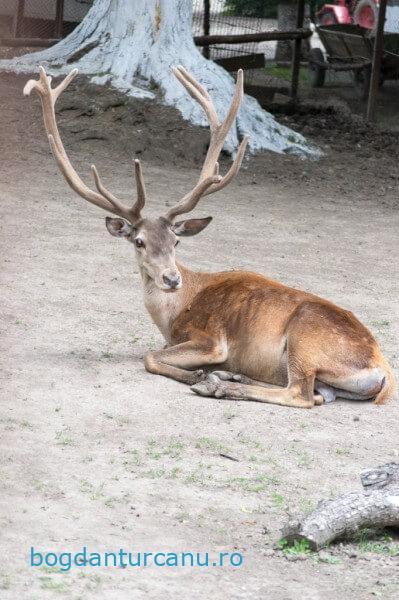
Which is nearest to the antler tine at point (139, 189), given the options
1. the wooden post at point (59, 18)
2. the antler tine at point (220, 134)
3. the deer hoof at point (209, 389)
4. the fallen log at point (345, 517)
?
the antler tine at point (220, 134)

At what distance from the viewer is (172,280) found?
708 cm

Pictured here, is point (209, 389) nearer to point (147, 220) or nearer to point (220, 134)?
point (147, 220)

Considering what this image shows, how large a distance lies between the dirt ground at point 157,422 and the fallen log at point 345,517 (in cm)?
8

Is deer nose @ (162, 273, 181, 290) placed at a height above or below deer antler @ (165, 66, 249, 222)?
below

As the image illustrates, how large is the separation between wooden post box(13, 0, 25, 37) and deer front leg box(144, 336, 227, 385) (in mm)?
11912

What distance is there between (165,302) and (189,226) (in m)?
0.55

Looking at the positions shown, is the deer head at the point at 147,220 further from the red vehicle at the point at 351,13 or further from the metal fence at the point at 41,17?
the red vehicle at the point at 351,13

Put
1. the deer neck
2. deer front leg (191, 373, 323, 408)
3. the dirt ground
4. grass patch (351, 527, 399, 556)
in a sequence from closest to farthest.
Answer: the dirt ground
grass patch (351, 527, 399, 556)
deer front leg (191, 373, 323, 408)
the deer neck

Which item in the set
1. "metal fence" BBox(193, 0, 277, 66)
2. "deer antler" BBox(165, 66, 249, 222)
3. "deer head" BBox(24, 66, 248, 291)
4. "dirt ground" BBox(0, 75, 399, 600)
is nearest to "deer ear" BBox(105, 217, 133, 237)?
"deer head" BBox(24, 66, 248, 291)

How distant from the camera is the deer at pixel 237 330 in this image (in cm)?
683

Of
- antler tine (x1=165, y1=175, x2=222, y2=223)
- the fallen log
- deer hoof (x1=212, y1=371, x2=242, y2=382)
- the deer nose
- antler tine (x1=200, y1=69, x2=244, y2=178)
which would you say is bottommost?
deer hoof (x1=212, y1=371, x2=242, y2=382)

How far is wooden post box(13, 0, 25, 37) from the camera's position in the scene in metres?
17.9

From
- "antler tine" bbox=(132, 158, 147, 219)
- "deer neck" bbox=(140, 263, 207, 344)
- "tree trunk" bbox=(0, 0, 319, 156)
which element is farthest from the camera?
"tree trunk" bbox=(0, 0, 319, 156)

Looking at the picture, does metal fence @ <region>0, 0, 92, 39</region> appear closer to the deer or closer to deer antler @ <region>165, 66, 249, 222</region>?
deer antler @ <region>165, 66, 249, 222</region>
